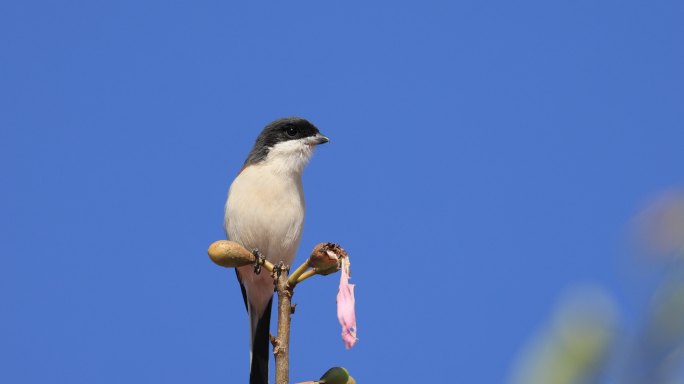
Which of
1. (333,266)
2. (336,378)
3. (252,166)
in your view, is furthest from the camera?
(252,166)

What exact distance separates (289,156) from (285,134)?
35cm

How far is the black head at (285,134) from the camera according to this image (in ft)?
24.3

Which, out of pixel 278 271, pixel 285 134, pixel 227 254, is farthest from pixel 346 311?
pixel 285 134

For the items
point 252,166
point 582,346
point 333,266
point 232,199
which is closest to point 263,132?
point 252,166

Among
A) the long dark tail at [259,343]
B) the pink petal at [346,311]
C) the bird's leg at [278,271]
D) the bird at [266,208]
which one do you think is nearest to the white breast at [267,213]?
the bird at [266,208]

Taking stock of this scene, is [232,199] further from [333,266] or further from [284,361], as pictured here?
[284,361]

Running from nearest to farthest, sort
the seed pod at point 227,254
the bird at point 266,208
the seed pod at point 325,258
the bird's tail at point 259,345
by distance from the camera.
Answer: the seed pod at point 325,258 → the seed pod at point 227,254 → the bird's tail at point 259,345 → the bird at point 266,208

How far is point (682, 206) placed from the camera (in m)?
0.67

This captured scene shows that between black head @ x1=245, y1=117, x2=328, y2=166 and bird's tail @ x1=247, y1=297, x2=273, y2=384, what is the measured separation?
4.81 feet

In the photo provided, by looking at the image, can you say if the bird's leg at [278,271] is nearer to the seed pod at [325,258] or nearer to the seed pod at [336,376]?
the seed pod at [325,258]

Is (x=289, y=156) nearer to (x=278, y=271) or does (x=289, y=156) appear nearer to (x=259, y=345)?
(x=259, y=345)

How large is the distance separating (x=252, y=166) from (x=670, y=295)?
6.78 meters

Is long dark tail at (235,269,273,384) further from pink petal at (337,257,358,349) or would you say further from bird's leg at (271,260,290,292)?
pink petal at (337,257,358,349)

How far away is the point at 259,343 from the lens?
21.7 ft
